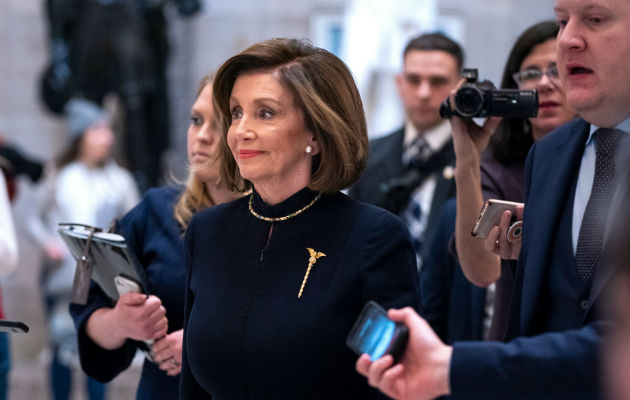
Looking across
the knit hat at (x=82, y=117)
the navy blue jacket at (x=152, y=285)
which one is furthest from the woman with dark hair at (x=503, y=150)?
the knit hat at (x=82, y=117)

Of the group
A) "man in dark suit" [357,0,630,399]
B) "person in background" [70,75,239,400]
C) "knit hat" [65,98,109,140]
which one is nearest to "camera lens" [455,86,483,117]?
"man in dark suit" [357,0,630,399]

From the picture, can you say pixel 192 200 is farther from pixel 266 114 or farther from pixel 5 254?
Result: pixel 5 254

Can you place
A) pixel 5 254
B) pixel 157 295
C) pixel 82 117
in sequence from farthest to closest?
pixel 82 117 → pixel 5 254 → pixel 157 295

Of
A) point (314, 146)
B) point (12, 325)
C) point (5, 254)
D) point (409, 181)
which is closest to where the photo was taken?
point (12, 325)

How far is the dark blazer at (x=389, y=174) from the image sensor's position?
420cm

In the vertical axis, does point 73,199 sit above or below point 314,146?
below

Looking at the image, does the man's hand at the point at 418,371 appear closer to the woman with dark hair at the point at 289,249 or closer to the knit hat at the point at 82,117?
the woman with dark hair at the point at 289,249

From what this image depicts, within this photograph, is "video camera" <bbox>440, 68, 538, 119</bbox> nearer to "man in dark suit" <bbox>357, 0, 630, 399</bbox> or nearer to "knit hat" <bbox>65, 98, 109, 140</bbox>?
"man in dark suit" <bbox>357, 0, 630, 399</bbox>

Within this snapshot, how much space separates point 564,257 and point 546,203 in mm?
152

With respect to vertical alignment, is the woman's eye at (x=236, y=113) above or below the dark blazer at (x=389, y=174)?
above

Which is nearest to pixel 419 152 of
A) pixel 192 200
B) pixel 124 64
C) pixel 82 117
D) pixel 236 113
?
pixel 192 200

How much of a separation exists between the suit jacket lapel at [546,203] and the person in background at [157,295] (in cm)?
96

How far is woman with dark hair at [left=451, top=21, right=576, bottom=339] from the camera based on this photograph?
272cm

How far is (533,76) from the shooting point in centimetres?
310
